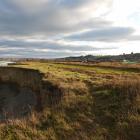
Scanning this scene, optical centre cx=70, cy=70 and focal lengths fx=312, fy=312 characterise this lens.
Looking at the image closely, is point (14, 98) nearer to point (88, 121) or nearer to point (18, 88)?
point (18, 88)

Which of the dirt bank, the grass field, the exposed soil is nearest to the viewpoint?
the grass field

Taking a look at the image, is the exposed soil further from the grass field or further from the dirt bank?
the grass field

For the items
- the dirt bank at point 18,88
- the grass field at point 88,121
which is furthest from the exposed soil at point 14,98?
the grass field at point 88,121

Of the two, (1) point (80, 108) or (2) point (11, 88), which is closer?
(1) point (80, 108)

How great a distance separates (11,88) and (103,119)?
30.0 m

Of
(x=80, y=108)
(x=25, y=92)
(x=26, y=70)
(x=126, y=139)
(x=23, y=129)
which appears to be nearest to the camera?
(x=126, y=139)

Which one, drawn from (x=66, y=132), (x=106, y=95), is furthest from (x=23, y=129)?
(x=106, y=95)

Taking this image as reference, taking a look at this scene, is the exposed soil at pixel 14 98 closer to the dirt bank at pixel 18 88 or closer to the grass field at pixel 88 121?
the dirt bank at pixel 18 88

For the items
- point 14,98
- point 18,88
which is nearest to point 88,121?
point 18,88

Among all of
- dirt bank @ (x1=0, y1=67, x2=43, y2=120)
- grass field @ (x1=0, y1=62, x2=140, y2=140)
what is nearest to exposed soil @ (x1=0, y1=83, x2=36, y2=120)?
dirt bank @ (x1=0, y1=67, x2=43, y2=120)

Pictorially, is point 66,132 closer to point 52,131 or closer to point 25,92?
point 52,131

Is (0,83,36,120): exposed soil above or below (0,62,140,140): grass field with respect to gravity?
below

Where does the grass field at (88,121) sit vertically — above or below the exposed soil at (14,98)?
above

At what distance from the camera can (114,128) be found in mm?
10539
